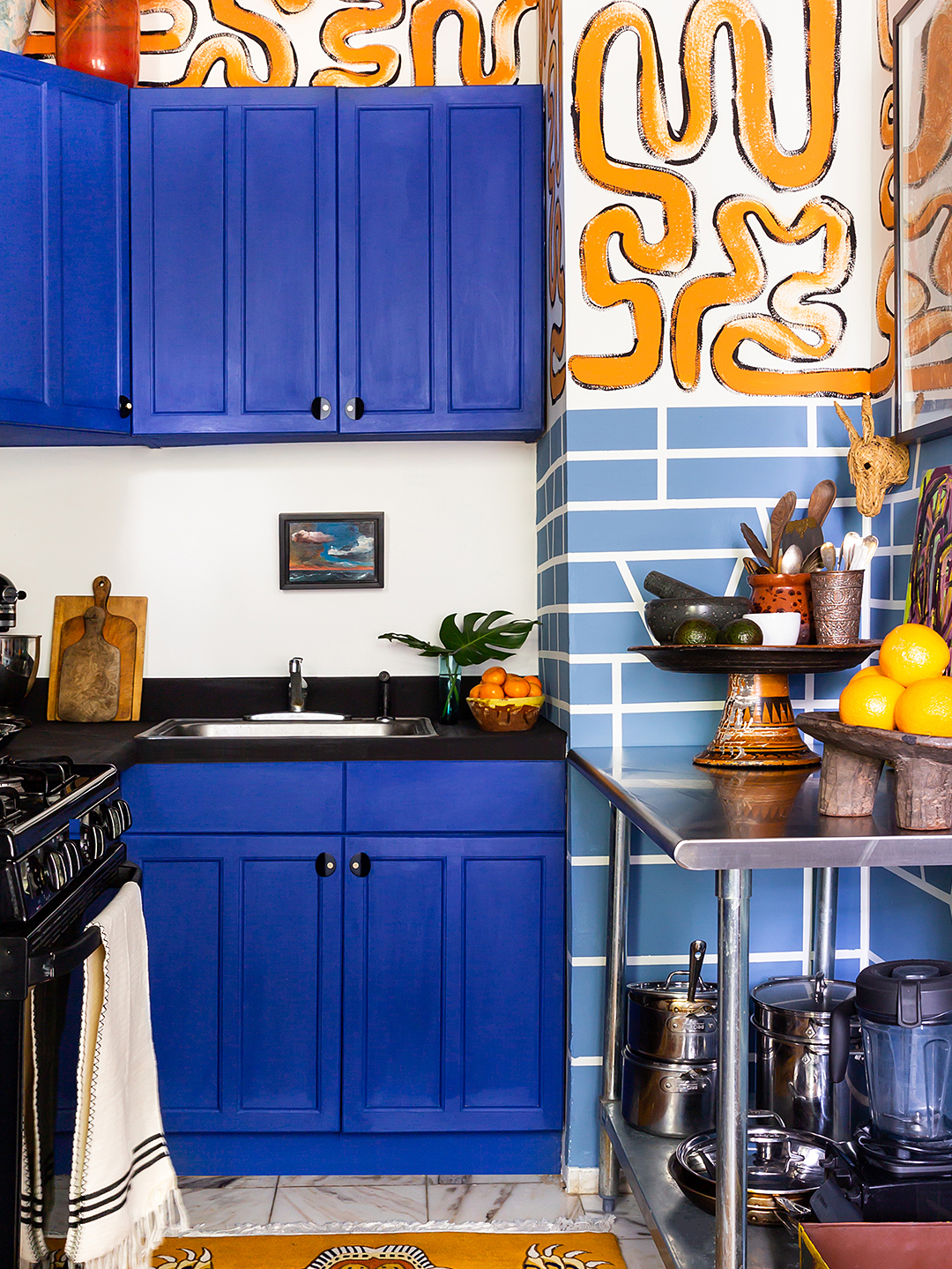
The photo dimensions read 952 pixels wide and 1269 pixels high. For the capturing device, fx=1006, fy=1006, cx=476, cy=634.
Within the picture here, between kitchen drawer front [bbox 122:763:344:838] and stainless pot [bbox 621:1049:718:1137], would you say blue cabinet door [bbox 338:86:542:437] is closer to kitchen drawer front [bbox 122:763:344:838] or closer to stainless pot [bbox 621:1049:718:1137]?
kitchen drawer front [bbox 122:763:344:838]

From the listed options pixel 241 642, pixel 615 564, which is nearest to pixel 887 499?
pixel 615 564

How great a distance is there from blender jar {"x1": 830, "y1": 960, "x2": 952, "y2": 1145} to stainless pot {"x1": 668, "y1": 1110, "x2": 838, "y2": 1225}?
0.62 feet

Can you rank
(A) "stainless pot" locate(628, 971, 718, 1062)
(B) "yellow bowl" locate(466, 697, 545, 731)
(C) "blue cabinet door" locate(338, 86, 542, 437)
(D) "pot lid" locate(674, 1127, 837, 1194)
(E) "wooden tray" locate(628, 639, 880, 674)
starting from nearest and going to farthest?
1. (D) "pot lid" locate(674, 1127, 837, 1194)
2. (E) "wooden tray" locate(628, 639, 880, 674)
3. (A) "stainless pot" locate(628, 971, 718, 1062)
4. (B) "yellow bowl" locate(466, 697, 545, 731)
5. (C) "blue cabinet door" locate(338, 86, 542, 437)

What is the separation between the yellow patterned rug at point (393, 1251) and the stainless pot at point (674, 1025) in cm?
40

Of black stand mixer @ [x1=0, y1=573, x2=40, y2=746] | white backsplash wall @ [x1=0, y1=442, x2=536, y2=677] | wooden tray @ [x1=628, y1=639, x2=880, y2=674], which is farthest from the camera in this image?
white backsplash wall @ [x1=0, y1=442, x2=536, y2=677]

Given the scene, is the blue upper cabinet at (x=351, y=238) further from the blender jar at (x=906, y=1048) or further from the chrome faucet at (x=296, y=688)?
the blender jar at (x=906, y=1048)

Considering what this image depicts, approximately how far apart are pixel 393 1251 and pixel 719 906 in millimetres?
1178

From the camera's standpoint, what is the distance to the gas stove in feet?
4.36

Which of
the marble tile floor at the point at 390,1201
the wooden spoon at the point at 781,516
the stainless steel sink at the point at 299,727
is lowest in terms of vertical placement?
the marble tile floor at the point at 390,1201

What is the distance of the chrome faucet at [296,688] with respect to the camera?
2734 millimetres

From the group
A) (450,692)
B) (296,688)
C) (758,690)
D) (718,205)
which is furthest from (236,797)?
(718,205)

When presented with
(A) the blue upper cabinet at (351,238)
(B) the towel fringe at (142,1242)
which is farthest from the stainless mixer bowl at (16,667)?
(B) the towel fringe at (142,1242)

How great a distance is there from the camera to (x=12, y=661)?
7.27ft

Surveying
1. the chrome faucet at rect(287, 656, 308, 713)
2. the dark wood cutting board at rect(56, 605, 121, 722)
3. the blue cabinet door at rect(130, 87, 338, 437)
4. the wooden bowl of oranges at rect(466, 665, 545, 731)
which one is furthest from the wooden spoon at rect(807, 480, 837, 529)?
the dark wood cutting board at rect(56, 605, 121, 722)
